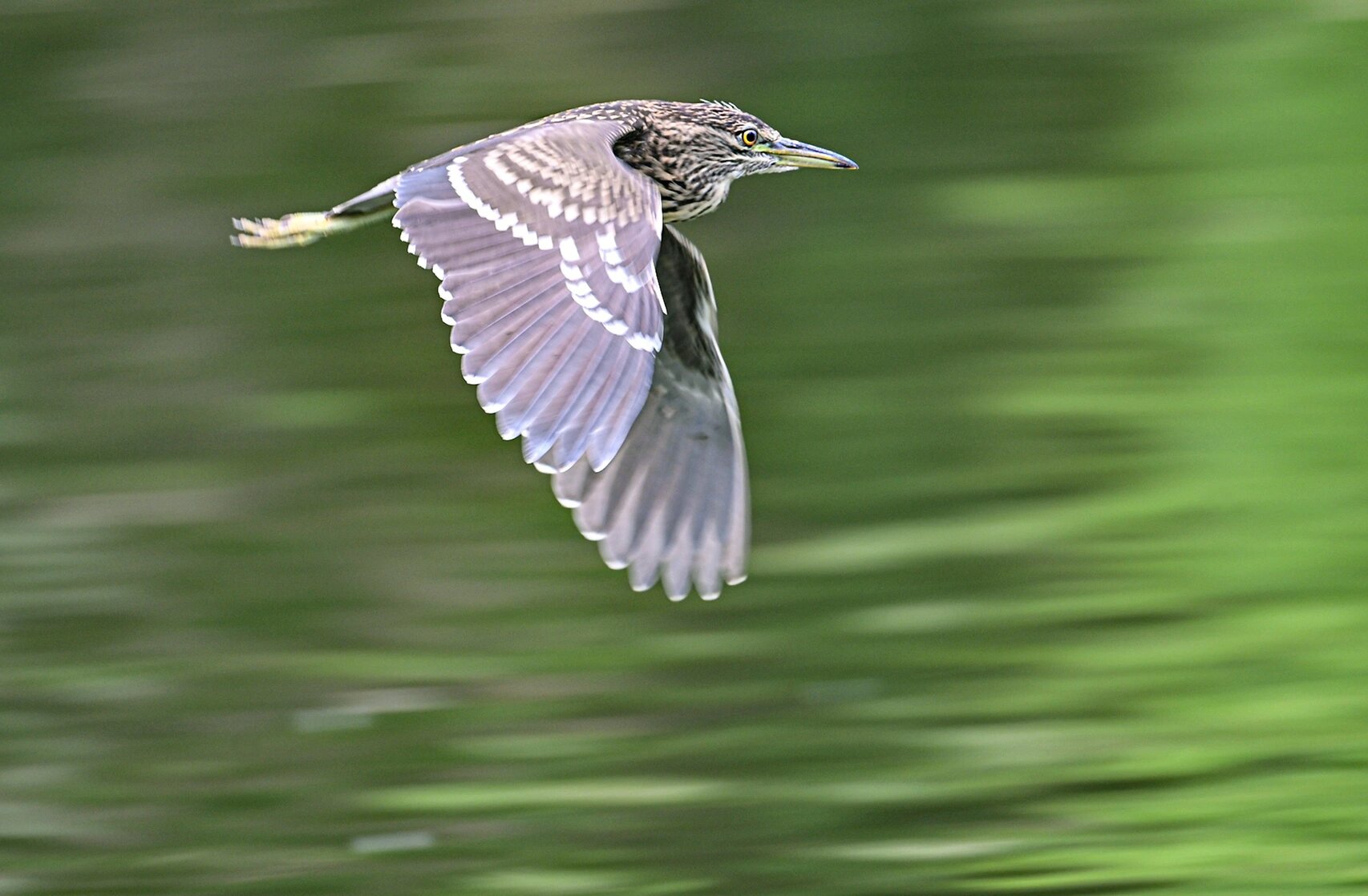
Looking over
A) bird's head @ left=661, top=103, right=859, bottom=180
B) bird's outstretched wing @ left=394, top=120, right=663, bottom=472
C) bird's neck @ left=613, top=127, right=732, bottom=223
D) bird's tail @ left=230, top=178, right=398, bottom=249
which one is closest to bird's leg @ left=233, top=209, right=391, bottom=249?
bird's tail @ left=230, top=178, right=398, bottom=249

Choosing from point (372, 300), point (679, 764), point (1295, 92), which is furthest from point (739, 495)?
point (1295, 92)

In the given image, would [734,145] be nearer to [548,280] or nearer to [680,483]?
[680,483]

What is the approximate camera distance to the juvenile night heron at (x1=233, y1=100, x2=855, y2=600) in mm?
4359

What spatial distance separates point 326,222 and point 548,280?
950mm

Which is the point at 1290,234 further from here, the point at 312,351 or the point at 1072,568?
the point at 312,351

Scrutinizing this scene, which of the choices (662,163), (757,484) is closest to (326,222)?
(662,163)

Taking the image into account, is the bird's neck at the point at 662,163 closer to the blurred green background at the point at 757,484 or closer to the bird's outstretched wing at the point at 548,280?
the bird's outstretched wing at the point at 548,280

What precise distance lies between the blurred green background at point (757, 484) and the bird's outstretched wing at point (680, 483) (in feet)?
3.11

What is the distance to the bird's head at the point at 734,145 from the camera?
216 inches

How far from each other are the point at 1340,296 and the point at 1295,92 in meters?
0.80

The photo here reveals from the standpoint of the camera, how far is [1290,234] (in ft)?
23.9

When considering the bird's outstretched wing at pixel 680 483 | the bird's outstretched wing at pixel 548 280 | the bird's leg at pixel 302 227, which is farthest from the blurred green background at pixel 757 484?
the bird's outstretched wing at pixel 548 280

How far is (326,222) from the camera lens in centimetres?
527

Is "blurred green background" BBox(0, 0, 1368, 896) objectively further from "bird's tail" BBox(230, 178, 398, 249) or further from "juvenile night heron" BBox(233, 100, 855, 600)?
"bird's tail" BBox(230, 178, 398, 249)
